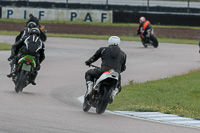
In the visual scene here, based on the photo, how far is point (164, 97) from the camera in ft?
45.5

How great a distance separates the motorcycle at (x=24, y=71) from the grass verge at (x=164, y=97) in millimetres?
2075

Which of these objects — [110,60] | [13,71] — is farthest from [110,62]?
[13,71]

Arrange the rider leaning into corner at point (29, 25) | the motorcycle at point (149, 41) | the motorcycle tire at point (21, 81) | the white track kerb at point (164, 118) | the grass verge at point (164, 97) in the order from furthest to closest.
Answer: the motorcycle at point (149, 41) → the rider leaning into corner at point (29, 25) → the motorcycle tire at point (21, 81) → the grass verge at point (164, 97) → the white track kerb at point (164, 118)

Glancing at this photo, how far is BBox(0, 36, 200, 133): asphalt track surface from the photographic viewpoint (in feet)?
30.6

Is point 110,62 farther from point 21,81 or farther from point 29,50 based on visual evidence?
point 29,50

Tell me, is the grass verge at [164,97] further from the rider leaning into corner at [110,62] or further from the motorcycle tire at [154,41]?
the motorcycle tire at [154,41]

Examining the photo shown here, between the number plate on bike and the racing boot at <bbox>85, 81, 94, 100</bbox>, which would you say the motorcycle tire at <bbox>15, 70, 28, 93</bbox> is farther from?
the racing boot at <bbox>85, 81, 94, 100</bbox>

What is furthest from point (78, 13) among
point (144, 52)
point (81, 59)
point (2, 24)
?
point (81, 59)

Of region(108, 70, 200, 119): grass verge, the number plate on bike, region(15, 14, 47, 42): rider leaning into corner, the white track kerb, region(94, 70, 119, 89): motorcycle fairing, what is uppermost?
region(15, 14, 47, 42): rider leaning into corner

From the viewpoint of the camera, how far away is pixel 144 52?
29.2 m

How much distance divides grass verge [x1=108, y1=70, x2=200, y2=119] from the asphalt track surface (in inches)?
39.0

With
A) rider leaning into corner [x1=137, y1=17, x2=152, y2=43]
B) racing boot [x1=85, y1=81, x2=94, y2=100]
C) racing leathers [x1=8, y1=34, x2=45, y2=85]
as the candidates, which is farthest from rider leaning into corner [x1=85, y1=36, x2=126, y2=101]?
rider leaning into corner [x1=137, y1=17, x2=152, y2=43]

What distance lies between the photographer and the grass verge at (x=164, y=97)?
11996 mm

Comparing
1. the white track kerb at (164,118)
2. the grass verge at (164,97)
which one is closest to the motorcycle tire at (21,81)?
the grass verge at (164,97)
